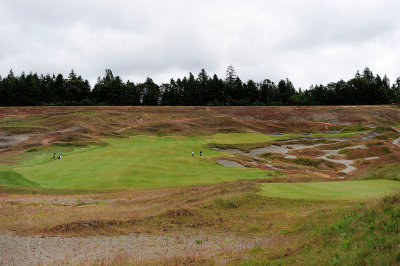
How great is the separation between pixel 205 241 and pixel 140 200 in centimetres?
980

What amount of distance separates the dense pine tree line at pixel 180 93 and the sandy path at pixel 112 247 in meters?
107

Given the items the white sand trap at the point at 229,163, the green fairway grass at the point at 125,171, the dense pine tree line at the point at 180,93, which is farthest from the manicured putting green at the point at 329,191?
the dense pine tree line at the point at 180,93

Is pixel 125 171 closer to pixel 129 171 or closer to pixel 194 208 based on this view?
pixel 129 171

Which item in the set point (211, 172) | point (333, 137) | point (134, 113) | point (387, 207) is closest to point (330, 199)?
point (387, 207)

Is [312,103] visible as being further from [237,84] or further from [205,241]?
[205,241]

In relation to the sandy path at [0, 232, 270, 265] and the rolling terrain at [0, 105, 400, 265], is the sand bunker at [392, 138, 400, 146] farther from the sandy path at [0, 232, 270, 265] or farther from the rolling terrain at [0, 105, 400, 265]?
the sandy path at [0, 232, 270, 265]

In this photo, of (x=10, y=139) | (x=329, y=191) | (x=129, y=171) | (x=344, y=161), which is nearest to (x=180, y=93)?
(x=10, y=139)

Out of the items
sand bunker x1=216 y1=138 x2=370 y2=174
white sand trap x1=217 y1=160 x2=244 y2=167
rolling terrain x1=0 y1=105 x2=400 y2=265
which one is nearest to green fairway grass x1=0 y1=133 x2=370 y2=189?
rolling terrain x1=0 y1=105 x2=400 y2=265

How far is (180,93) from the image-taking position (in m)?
140

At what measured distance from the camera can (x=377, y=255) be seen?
867cm

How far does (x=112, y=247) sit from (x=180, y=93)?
128194 mm

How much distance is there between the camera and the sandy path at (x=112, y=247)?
12.1 meters

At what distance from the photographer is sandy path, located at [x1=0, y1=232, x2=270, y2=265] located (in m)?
12.1

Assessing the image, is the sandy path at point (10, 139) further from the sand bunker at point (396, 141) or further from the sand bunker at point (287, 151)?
the sand bunker at point (396, 141)
